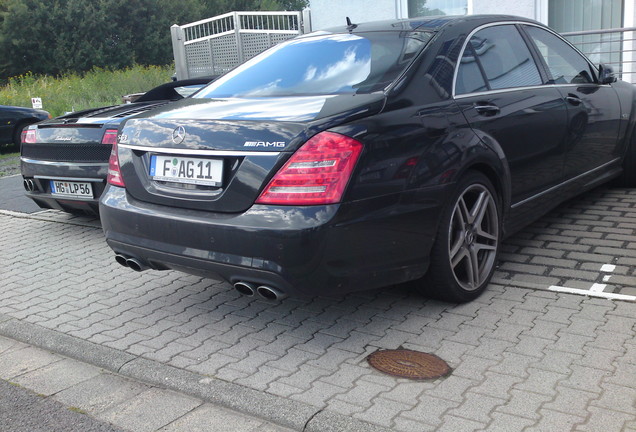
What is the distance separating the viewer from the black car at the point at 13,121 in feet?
47.3

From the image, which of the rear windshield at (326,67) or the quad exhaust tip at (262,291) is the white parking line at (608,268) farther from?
the quad exhaust tip at (262,291)

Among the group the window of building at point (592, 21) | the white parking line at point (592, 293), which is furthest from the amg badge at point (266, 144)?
the window of building at point (592, 21)

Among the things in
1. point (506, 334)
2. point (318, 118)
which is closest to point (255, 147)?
point (318, 118)

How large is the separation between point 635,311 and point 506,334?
797 mm

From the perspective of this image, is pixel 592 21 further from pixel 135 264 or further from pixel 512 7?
pixel 135 264

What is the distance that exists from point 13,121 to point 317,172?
42.6 ft

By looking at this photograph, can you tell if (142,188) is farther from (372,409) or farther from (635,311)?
(635,311)

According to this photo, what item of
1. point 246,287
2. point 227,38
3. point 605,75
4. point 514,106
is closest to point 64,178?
point 246,287

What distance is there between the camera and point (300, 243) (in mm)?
3312

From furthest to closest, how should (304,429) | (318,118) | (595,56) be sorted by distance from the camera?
(595,56) → (318,118) → (304,429)

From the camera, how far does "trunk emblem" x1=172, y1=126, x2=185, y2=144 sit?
3719mm

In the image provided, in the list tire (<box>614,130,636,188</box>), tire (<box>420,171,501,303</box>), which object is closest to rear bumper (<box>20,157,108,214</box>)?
tire (<box>420,171,501,303</box>)

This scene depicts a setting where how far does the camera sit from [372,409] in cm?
304

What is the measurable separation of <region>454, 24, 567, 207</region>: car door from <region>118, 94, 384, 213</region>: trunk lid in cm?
87
